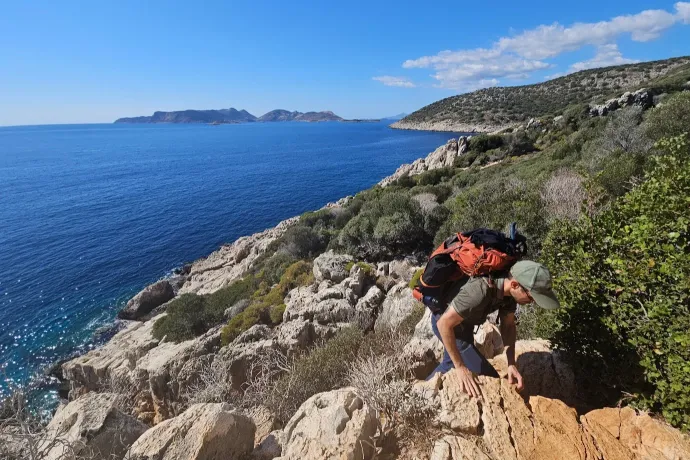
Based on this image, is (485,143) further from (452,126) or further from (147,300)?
(452,126)

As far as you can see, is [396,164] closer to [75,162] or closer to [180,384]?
[180,384]

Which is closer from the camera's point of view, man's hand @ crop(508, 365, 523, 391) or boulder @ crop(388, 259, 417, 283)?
man's hand @ crop(508, 365, 523, 391)

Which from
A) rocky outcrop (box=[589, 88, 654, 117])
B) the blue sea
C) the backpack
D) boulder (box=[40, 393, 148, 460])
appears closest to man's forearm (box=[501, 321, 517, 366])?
the backpack

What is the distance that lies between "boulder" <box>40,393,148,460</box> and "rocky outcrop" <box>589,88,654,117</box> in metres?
49.8

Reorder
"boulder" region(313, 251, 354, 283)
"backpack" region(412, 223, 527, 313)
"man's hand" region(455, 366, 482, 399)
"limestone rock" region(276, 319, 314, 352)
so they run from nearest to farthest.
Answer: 1. "backpack" region(412, 223, 527, 313)
2. "man's hand" region(455, 366, 482, 399)
3. "limestone rock" region(276, 319, 314, 352)
4. "boulder" region(313, 251, 354, 283)

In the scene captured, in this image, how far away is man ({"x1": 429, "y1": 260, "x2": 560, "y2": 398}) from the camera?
331cm

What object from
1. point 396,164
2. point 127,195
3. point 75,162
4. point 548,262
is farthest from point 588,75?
point 75,162

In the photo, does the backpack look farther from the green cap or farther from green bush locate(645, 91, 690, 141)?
green bush locate(645, 91, 690, 141)

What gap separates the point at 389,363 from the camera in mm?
5680

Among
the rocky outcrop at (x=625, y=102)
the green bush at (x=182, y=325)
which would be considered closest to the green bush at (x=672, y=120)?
the green bush at (x=182, y=325)

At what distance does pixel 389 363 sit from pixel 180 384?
6.63 m

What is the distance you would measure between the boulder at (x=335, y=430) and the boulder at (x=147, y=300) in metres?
21.2

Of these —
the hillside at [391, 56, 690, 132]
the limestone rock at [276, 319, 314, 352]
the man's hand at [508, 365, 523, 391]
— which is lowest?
the limestone rock at [276, 319, 314, 352]

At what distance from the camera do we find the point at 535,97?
111 m
